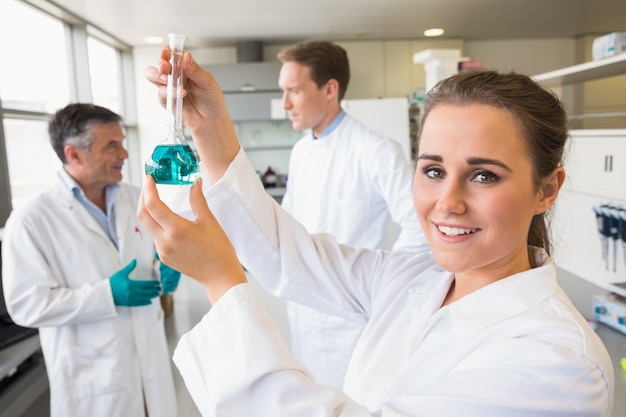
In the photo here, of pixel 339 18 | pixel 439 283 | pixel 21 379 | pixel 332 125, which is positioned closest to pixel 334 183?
pixel 332 125

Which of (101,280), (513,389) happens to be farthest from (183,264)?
(101,280)

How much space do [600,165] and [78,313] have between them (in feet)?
7.88

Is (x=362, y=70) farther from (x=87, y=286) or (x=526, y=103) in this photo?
(x=526, y=103)

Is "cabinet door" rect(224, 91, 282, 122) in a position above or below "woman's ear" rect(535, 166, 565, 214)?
above

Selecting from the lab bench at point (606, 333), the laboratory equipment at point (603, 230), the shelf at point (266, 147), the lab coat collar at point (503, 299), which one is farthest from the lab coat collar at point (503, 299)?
the shelf at point (266, 147)

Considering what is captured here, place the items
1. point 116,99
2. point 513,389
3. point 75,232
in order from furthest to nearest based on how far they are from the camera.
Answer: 1. point 116,99
2. point 75,232
3. point 513,389

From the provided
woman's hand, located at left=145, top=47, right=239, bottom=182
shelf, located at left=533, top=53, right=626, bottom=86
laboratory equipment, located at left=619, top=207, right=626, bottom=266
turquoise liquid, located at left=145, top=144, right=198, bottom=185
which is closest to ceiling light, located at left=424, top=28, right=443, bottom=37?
shelf, located at left=533, top=53, right=626, bottom=86

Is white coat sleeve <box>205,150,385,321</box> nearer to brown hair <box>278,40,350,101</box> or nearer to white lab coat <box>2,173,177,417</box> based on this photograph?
white lab coat <box>2,173,177,417</box>

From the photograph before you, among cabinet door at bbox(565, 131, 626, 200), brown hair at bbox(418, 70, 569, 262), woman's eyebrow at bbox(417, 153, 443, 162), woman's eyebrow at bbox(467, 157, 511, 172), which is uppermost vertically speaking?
brown hair at bbox(418, 70, 569, 262)

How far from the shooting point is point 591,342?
710mm

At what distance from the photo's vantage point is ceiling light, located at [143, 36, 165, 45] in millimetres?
5117

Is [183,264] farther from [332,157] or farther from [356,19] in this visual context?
[356,19]

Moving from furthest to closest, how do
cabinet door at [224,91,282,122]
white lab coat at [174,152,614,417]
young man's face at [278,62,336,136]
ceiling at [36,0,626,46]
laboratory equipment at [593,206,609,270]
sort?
cabinet door at [224,91,282,122], ceiling at [36,0,626,46], laboratory equipment at [593,206,609,270], young man's face at [278,62,336,136], white lab coat at [174,152,614,417]

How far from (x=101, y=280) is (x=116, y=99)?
4299 millimetres
